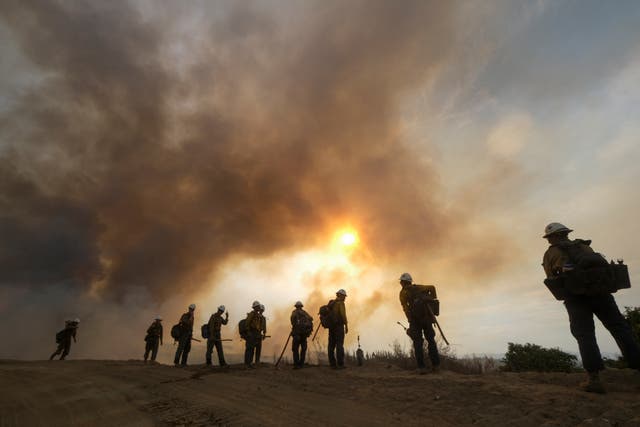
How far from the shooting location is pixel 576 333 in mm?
6340

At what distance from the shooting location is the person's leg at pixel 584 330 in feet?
19.8

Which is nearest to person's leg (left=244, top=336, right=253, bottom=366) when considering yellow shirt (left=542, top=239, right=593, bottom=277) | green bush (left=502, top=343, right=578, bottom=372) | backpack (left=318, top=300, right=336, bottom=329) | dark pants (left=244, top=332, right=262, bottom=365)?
dark pants (left=244, top=332, right=262, bottom=365)

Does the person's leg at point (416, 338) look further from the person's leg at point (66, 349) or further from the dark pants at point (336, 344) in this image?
the person's leg at point (66, 349)

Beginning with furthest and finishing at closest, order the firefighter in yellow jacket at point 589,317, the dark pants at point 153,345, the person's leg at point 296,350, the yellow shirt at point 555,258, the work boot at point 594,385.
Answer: the dark pants at point 153,345 → the person's leg at point 296,350 → the yellow shirt at point 555,258 → the firefighter in yellow jacket at point 589,317 → the work boot at point 594,385

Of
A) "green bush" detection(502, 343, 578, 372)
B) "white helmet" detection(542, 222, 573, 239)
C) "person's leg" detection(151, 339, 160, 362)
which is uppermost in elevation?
"white helmet" detection(542, 222, 573, 239)

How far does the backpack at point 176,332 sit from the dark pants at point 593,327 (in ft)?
51.6

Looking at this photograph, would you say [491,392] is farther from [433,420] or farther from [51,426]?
[51,426]

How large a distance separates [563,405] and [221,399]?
20.2ft

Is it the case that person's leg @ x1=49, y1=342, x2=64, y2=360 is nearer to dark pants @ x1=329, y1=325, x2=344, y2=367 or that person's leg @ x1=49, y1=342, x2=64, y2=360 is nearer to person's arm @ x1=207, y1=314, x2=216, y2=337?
person's arm @ x1=207, y1=314, x2=216, y2=337

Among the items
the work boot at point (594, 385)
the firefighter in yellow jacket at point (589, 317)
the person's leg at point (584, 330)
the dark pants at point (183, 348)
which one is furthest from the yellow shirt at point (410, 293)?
the dark pants at point (183, 348)

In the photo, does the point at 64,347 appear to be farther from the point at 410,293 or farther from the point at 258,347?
the point at 410,293

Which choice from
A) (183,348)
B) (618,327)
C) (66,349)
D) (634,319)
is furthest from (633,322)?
(66,349)

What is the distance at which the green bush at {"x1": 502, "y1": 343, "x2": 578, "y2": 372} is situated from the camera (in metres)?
11.8

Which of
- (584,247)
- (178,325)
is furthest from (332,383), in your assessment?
(178,325)
